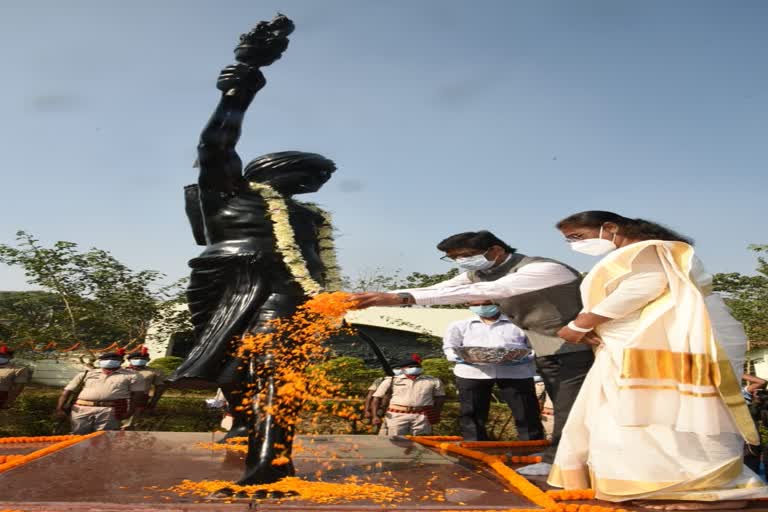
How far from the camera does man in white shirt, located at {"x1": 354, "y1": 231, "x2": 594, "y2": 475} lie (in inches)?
147

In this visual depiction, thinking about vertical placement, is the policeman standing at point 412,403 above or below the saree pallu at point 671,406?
below

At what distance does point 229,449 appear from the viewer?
4.55 m

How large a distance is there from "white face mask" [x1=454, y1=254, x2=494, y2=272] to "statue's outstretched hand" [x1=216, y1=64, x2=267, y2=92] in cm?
174

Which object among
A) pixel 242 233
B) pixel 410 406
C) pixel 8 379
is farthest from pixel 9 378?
pixel 242 233

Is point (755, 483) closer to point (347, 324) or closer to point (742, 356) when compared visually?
point (742, 356)

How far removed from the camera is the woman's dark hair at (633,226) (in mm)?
3534

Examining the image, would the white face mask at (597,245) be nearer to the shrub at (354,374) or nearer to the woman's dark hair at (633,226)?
the woman's dark hair at (633,226)

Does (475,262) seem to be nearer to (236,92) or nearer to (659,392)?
(659,392)

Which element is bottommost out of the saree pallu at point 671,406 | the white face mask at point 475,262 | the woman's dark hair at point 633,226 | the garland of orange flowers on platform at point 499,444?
the garland of orange flowers on platform at point 499,444

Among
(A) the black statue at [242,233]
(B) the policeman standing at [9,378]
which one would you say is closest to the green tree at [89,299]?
(B) the policeman standing at [9,378]

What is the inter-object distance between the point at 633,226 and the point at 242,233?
7.78 feet

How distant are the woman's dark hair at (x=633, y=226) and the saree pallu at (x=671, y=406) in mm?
273

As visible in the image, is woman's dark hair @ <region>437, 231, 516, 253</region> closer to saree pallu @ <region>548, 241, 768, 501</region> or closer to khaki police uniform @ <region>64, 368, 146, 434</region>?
saree pallu @ <region>548, 241, 768, 501</region>

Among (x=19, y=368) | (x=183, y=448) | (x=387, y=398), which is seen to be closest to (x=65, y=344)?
(x=19, y=368)
